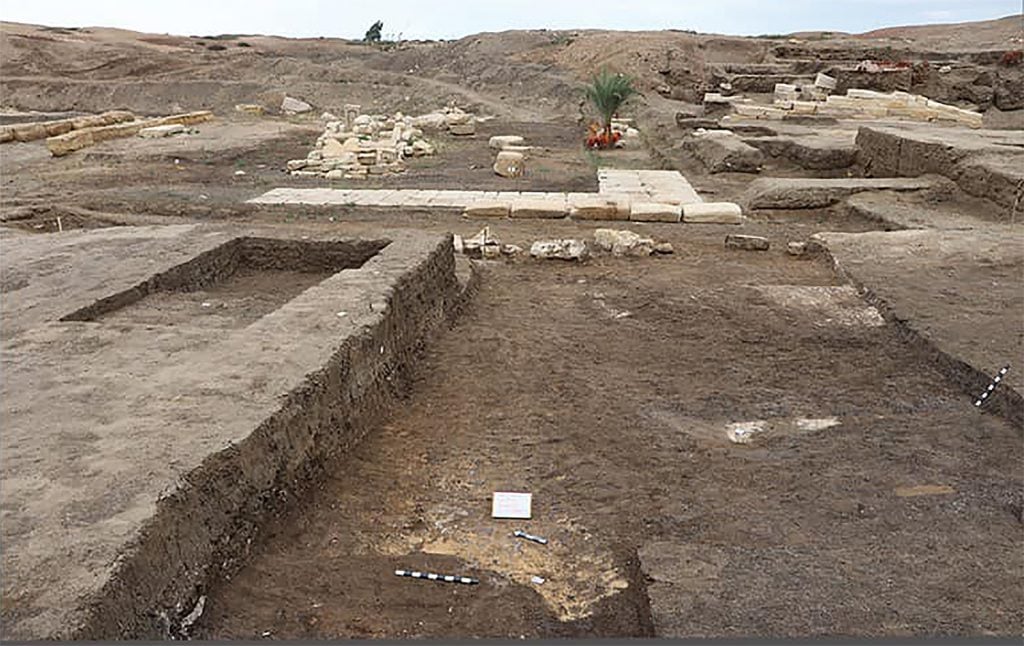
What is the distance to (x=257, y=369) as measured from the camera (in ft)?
12.2

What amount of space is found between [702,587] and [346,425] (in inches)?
79.9

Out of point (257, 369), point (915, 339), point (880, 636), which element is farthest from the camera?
point (915, 339)

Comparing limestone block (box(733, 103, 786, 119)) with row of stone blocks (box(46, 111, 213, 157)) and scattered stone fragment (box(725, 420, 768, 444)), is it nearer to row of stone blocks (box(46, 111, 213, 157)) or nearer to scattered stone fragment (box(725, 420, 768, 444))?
row of stone blocks (box(46, 111, 213, 157))

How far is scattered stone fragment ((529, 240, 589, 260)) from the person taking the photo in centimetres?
802

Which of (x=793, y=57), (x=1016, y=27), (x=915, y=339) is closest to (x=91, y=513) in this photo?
(x=915, y=339)

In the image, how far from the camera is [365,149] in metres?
14.2

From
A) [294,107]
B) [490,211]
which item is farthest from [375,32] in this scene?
[490,211]

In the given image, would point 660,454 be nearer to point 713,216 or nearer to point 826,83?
point 713,216

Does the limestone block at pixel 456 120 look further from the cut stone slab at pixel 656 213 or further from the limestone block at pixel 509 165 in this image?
the cut stone slab at pixel 656 213

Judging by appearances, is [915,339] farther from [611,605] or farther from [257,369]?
[257,369]

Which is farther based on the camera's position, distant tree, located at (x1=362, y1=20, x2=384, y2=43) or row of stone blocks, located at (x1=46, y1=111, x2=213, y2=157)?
distant tree, located at (x1=362, y1=20, x2=384, y2=43)

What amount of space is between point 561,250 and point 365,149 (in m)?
7.19

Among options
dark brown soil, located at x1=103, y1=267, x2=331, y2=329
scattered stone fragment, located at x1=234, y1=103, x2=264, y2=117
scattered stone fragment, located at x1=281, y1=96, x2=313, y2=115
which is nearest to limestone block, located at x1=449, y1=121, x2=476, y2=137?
scattered stone fragment, located at x1=281, y1=96, x2=313, y2=115

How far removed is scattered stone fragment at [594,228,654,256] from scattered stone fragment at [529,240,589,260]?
0.32 meters
